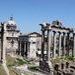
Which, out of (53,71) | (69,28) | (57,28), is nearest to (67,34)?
(69,28)

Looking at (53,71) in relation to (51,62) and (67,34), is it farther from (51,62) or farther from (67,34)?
(67,34)

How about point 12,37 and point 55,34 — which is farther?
point 12,37

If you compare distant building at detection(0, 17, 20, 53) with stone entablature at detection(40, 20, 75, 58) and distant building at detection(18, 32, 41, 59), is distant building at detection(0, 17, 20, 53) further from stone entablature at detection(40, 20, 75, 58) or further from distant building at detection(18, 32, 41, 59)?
stone entablature at detection(40, 20, 75, 58)

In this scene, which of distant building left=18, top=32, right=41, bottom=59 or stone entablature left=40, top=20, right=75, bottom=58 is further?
distant building left=18, top=32, right=41, bottom=59

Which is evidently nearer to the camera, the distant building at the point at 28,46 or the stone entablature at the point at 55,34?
the stone entablature at the point at 55,34

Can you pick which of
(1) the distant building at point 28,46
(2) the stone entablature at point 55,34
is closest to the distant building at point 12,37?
(1) the distant building at point 28,46

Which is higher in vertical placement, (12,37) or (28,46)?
(12,37)

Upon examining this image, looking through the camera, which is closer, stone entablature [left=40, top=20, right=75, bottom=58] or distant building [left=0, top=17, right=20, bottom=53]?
stone entablature [left=40, top=20, right=75, bottom=58]

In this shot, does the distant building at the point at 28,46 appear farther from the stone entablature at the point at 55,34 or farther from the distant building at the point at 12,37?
the stone entablature at the point at 55,34

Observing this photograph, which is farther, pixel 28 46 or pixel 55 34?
pixel 28 46

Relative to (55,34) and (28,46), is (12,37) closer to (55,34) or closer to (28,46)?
(28,46)

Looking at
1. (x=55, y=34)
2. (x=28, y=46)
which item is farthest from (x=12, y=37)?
(x=55, y=34)

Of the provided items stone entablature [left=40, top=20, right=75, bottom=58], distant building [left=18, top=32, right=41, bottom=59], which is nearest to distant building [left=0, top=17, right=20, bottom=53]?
distant building [left=18, top=32, right=41, bottom=59]

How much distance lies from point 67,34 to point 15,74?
28.4m
